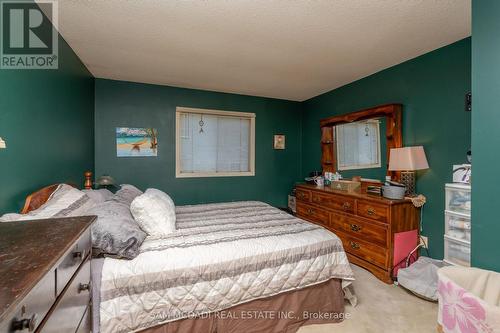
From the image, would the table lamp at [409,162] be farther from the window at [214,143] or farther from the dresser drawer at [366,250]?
the window at [214,143]

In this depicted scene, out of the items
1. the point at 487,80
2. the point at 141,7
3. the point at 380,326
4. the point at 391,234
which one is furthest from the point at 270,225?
the point at 141,7

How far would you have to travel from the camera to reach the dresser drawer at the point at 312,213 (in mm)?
3244

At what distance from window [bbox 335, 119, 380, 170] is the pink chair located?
6.77 feet

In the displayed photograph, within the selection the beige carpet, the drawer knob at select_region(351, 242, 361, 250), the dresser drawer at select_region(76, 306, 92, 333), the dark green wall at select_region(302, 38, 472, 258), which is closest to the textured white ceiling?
the dark green wall at select_region(302, 38, 472, 258)

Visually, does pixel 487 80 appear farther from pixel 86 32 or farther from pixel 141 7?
pixel 86 32

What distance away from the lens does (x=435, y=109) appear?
2.49m

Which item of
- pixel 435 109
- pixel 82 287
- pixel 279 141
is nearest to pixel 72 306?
pixel 82 287

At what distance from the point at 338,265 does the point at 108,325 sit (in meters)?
1.70

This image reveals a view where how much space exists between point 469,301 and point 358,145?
2.64 metres

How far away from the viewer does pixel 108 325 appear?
136cm

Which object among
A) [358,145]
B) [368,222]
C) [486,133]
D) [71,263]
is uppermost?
[358,145]

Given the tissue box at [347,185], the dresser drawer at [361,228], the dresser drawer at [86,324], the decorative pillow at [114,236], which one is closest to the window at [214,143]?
the tissue box at [347,185]

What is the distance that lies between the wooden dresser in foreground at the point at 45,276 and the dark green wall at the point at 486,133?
2.05 metres

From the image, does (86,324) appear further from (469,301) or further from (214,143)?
(214,143)
